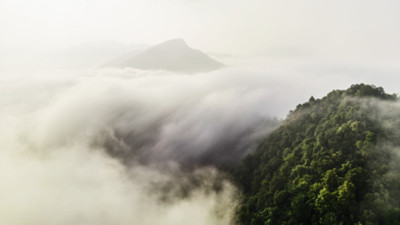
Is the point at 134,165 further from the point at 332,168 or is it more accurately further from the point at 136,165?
the point at 332,168

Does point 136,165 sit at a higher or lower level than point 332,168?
lower

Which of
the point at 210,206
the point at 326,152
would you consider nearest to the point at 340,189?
the point at 326,152

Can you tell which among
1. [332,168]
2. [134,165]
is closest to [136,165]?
[134,165]

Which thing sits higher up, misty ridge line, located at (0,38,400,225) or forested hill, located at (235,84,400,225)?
forested hill, located at (235,84,400,225)

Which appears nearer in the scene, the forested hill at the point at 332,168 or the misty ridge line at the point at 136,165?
the forested hill at the point at 332,168

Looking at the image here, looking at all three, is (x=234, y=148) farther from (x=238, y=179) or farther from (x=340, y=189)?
(x=340, y=189)

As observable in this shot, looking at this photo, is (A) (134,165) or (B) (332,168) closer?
(B) (332,168)

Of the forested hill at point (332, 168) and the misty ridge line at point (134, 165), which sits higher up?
the forested hill at point (332, 168)

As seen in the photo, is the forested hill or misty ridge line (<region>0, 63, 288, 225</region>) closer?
the forested hill
